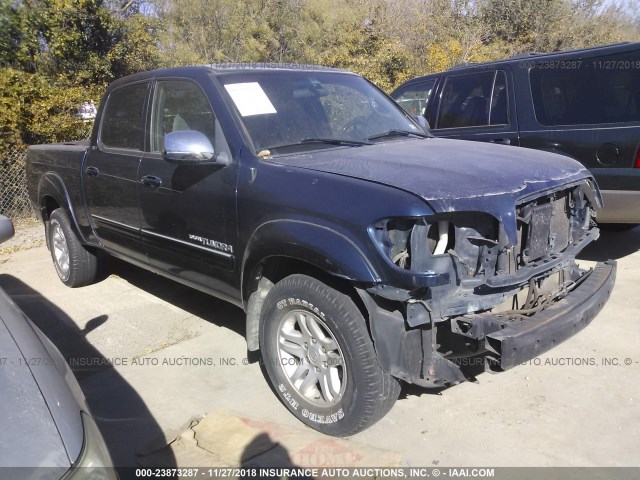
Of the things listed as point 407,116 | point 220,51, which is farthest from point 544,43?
point 407,116

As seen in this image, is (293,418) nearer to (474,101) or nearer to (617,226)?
(474,101)

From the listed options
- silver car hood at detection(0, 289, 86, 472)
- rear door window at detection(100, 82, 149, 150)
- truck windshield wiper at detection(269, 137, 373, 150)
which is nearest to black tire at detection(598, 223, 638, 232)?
→ truck windshield wiper at detection(269, 137, 373, 150)

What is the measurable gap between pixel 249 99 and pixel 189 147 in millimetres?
533

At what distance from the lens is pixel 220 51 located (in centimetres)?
1802

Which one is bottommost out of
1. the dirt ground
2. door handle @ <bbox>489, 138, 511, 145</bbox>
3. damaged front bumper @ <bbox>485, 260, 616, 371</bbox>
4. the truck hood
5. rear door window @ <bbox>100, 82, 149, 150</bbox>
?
the dirt ground

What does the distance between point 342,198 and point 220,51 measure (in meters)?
16.2

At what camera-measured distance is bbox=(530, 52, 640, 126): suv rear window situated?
5387mm

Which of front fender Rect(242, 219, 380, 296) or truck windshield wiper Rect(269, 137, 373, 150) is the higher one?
truck windshield wiper Rect(269, 137, 373, 150)

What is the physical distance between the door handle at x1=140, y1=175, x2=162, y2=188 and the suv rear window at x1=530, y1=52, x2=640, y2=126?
3.83m

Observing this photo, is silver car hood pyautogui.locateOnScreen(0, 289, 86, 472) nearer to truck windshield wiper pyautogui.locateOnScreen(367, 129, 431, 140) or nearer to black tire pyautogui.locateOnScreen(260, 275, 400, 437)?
black tire pyautogui.locateOnScreen(260, 275, 400, 437)

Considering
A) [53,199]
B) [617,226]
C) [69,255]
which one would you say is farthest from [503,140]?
[53,199]

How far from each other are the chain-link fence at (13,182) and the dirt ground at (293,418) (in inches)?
182

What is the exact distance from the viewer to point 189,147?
12.2 feet

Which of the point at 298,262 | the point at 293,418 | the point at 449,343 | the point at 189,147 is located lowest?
the point at 293,418
